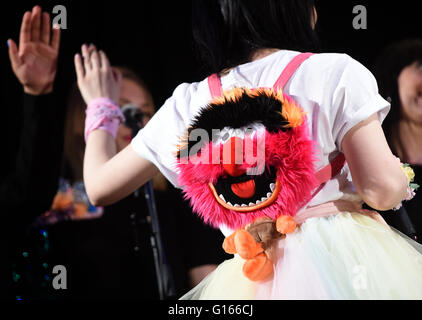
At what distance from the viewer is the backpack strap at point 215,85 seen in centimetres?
111

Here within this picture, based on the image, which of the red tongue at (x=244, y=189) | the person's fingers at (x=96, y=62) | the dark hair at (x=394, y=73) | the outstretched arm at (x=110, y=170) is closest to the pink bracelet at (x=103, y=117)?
the outstretched arm at (x=110, y=170)

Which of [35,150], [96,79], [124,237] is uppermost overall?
[96,79]

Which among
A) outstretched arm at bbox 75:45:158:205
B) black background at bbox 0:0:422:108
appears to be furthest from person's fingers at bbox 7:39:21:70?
outstretched arm at bbox 75:45:158:205

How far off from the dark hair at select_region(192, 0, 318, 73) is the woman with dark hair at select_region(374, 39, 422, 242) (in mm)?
1024

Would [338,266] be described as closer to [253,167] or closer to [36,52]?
[253,167]

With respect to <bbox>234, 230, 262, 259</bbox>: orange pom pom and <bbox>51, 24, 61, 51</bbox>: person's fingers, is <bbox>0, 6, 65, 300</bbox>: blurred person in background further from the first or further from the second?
<bbox>234, 230, 262, 259</bbox>: orange pom pom

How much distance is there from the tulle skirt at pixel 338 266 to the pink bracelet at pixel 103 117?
0.54 m

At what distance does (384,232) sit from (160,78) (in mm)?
1675

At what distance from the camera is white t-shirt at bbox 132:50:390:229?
3.24ft

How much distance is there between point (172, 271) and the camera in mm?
2355

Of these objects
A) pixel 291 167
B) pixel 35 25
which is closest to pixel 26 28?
pixel 35 25

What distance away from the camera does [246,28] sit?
1121mm

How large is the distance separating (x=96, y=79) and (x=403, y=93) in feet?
4.18

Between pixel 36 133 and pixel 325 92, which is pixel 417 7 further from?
pixel 36 133
